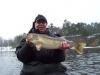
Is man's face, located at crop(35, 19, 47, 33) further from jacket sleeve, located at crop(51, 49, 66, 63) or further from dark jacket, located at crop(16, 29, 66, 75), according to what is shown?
jacket sleeve, located at crop(51, 49, 66, 63)

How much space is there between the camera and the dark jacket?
4.97 m

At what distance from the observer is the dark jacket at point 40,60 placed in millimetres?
4969

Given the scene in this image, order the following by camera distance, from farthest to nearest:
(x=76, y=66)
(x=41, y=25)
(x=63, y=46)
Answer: (x=76, y=66) → (x=41, y=25) → (x=63, y=46)

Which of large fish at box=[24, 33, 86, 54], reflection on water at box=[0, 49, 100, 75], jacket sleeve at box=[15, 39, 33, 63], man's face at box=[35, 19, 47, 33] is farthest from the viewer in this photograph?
reflection on water at box=[0, 49, 100, 75]

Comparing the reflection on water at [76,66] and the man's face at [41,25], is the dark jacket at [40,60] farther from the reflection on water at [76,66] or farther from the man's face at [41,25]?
the reflection on water at [76,66]

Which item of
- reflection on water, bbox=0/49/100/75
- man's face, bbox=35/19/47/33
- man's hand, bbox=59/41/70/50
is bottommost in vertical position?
reflection on water, bbox=0/49/100/75

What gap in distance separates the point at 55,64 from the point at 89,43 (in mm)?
95007

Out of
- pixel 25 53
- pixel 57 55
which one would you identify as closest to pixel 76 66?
pixel 57 55

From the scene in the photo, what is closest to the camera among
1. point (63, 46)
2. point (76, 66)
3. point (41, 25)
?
point (63, 46)

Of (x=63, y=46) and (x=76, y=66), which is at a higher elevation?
(x=63, y=46)

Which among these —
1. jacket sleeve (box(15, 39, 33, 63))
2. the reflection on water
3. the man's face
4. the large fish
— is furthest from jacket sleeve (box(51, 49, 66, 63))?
the reflection on water

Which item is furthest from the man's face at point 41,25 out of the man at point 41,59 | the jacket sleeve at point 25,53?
the jacket sleeve at point 25,53

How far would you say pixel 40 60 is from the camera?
502 centimetres

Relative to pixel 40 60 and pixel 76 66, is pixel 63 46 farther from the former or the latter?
pixel 76 66
